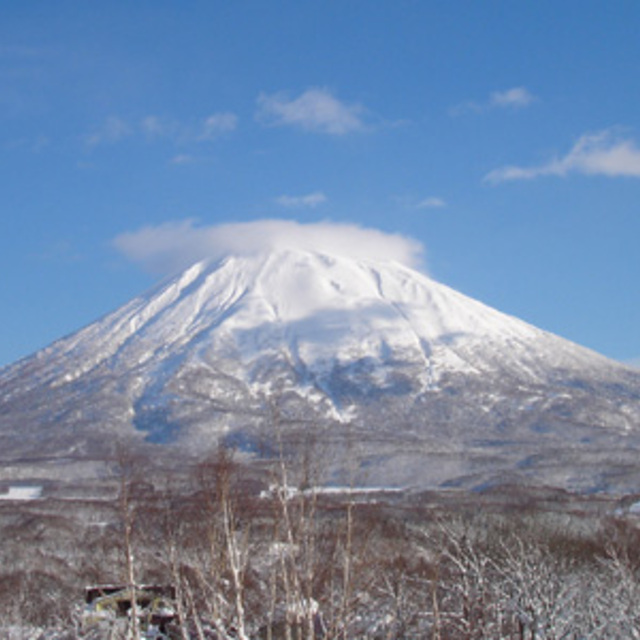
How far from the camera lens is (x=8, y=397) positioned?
120 meters

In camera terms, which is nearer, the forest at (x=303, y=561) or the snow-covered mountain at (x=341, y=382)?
the forest at (x=303, y=561)

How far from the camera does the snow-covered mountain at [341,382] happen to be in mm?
97062

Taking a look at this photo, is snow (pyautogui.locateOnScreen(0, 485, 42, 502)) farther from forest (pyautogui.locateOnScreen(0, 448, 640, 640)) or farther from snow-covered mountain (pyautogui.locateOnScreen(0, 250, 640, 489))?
snow-covered mountain (pyautogui.locateOnScreen(0, 250, 640, 489))

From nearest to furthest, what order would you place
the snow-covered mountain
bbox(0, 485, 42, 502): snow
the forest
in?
the forest < bbox(0, 485, 42, 502): snow < the snow-covered mountain

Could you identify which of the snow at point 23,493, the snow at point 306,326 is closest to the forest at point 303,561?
the snow at point 23,493

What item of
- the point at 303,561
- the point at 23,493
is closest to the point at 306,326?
the point at 23,493

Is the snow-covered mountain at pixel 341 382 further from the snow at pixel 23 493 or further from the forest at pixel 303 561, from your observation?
the forest at pixel 303 561

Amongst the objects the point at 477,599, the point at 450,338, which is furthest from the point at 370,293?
the point at 477,599

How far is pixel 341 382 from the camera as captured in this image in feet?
399

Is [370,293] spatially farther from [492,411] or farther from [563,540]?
[563,540]

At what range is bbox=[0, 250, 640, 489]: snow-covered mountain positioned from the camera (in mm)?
97062

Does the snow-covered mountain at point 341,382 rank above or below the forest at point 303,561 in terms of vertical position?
above

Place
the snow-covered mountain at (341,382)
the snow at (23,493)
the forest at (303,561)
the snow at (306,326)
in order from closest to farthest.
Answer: the forest at (303,561), the snow at (23,493), the snow-covered mountain at (341,382), the snow at (306,326)

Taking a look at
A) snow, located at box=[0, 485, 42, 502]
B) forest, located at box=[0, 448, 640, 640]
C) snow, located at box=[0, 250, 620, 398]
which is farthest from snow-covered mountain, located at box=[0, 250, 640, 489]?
forest, located at box=[0, 448, 640, 640]
